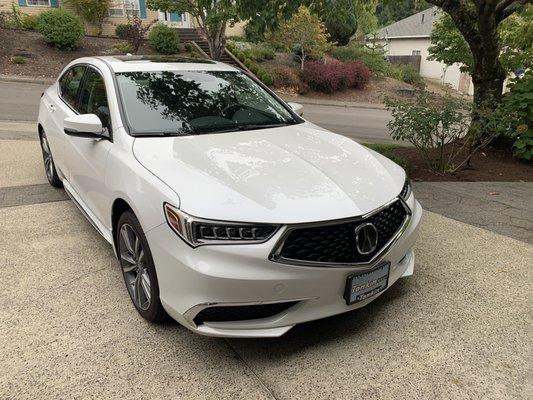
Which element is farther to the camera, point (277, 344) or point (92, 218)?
point (92, 218)

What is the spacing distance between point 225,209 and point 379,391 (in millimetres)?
1244

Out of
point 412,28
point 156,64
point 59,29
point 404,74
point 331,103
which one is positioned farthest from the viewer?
point 412,28

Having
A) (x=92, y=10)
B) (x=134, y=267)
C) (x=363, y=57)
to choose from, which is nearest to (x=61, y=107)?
(x=134, y=267)

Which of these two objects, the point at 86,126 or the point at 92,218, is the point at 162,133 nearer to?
the point at 86,126

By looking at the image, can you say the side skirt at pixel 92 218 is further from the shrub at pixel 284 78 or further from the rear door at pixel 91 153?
the shrub at pixel 284 78

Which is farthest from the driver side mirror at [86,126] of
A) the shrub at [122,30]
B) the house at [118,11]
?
the shrub at [122,30]

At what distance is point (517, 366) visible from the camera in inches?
98.8

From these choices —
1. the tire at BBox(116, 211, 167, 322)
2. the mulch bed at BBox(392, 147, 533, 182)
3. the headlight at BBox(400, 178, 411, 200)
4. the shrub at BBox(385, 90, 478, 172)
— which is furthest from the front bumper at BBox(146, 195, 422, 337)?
the mulch bed at BBox(392, 147, 533, 182)

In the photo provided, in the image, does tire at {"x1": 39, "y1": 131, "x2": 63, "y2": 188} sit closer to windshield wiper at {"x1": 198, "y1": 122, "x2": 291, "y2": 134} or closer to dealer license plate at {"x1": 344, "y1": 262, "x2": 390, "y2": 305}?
windshield wiper at {"x1": 198, "y1": 122, "x2": 291, "y2": 134}

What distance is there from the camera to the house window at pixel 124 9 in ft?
76.1

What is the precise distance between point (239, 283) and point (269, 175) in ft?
2.37

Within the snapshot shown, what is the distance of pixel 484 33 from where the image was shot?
6.75 meters

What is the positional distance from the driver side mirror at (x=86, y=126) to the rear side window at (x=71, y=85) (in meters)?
1.02

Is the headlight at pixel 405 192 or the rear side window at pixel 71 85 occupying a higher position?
the rear side window at pixel 71 85
